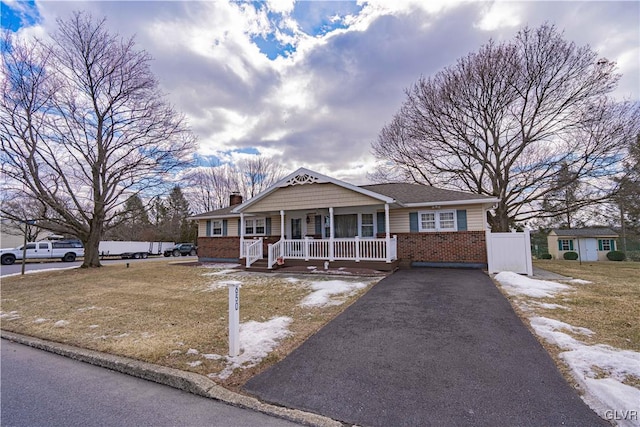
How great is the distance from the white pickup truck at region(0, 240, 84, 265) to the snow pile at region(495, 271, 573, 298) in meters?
31.5

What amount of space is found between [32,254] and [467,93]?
110ft

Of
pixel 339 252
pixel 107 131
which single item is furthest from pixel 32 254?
pixel 339 252

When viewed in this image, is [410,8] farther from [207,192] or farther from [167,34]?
[207,192]

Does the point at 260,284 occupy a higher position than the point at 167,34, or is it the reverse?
the point at 167,34

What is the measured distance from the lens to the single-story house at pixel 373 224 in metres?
12.1

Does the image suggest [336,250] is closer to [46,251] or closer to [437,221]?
[437,221]

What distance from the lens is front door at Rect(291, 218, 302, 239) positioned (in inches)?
617

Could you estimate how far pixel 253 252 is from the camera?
14.0 metres

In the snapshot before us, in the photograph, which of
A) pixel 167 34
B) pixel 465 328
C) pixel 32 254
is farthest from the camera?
pixel 32 254

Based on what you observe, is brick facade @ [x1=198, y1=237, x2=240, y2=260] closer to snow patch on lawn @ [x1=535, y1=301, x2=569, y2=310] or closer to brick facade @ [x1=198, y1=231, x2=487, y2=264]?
brick facade @ [x1=198, y1=231, x2=487, y2=264]

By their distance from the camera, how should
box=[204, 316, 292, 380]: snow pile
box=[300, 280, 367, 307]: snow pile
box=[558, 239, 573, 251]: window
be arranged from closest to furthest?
box=[204, 316, 292, 380]: snow pile
box=[300, 280, 367, 307]: snow pile
box=[558, 239, 573, 251]: window

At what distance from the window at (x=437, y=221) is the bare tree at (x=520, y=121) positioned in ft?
25.6

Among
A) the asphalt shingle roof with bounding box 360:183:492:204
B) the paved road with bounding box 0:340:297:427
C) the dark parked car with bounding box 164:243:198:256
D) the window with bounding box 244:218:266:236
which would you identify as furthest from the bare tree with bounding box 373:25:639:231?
the dark parked car with bounding box 164:243:198:256

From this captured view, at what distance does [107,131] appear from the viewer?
1638cm
